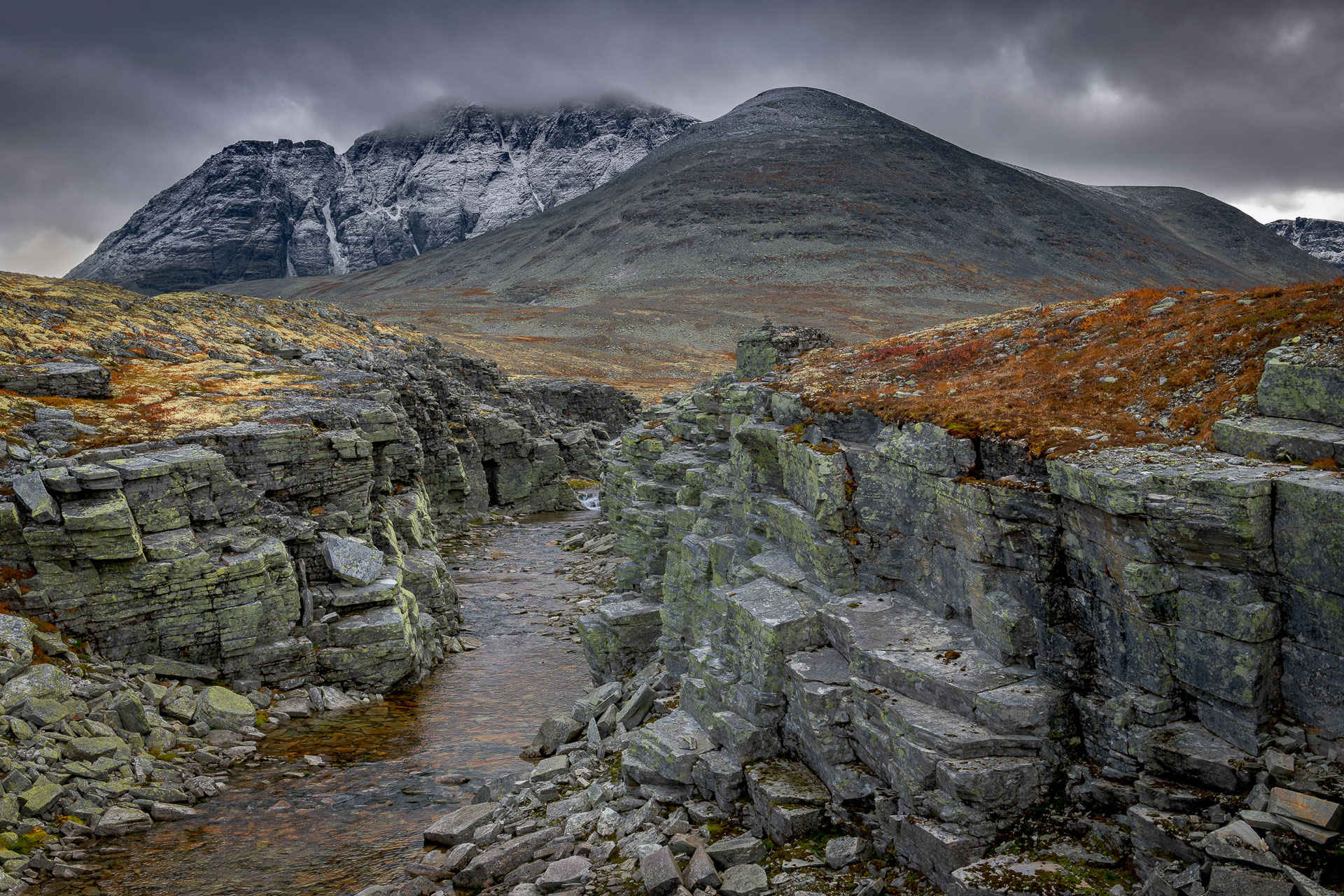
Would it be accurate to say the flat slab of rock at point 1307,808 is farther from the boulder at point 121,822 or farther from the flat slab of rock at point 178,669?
the flat slab of rock at point 178,669

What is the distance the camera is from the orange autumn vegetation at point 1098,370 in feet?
32.3

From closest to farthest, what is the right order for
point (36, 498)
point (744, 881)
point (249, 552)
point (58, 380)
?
point (744, 881) → point (36, 498) → point (249, 552) → point (58, 380)

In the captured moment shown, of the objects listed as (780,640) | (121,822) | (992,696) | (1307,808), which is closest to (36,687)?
(121,822)

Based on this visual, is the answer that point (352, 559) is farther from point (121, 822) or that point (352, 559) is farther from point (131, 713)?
point (121, 822)

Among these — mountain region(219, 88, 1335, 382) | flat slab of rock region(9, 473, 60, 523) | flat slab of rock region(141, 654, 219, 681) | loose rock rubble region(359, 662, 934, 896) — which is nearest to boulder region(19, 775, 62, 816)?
flat slab of rock region(141, 654, 219, 681)

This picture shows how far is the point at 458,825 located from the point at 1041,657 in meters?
10.7

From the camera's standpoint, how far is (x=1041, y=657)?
1002cm

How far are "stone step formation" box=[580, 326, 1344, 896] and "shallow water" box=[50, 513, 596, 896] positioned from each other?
217 inches

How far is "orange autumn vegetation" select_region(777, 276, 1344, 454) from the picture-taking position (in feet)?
32.3

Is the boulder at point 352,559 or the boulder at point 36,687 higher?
the boulder at point 352,559

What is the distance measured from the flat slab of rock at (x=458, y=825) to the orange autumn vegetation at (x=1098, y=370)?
1071 cm

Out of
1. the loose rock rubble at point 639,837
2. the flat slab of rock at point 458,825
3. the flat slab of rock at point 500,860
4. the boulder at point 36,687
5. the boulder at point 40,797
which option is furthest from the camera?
the boulder at point 36,687

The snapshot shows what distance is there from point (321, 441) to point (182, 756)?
35.9 ft

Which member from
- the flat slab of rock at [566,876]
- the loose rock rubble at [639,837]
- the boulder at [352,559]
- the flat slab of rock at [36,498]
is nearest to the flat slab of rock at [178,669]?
the flat slab of rock at [36,498]
